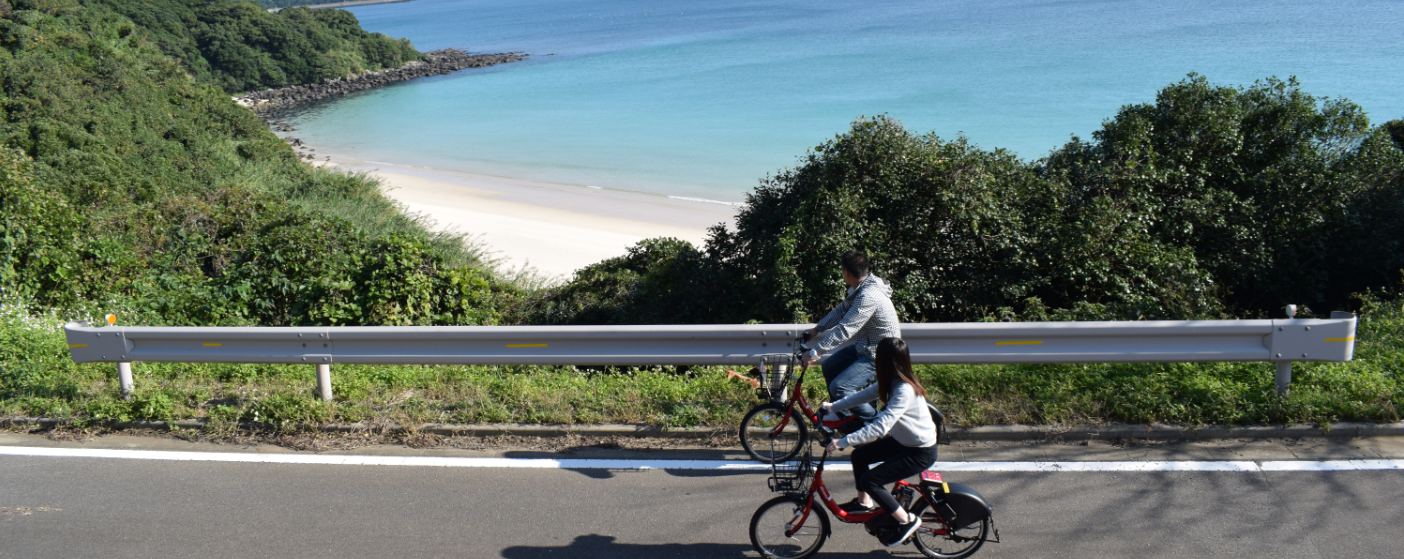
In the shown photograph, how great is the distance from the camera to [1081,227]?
29.9 ft

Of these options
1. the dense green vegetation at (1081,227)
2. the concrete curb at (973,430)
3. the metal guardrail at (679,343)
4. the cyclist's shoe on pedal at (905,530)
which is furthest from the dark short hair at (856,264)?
the dense green vegetation at (1081,227)

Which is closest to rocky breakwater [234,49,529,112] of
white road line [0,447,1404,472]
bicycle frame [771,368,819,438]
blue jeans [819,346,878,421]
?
white road line [0,447,1404,472]

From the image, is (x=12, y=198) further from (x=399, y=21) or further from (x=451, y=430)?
(x=399, y=21)

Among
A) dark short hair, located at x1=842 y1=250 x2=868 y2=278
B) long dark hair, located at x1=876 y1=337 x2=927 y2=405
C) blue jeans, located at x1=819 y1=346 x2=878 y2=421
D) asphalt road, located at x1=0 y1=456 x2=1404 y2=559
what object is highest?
dark short hair, located at x1=842 y1=250 x2=868 y2=278

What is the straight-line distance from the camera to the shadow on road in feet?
15.5

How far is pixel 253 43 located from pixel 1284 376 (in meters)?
78.3

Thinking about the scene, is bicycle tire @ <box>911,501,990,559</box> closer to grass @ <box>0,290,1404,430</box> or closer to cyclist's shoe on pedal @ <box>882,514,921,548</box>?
cyclist's shoe on pedal @ <box>882,514,921,548</box>

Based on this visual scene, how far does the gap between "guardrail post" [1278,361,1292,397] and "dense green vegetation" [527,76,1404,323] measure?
7.46 ft

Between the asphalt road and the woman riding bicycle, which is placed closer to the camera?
the woman riding bicycle

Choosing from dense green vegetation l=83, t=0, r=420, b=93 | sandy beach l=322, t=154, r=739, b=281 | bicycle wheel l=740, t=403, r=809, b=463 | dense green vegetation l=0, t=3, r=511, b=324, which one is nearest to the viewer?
bicycle wheel l=740, t=403, r=809, b=463

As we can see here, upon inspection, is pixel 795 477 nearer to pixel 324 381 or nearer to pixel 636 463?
pixel 636 463

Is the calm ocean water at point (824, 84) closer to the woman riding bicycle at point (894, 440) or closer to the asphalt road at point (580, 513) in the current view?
the asphalt road at point (580, 513)

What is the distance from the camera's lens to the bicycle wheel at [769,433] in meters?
5.75

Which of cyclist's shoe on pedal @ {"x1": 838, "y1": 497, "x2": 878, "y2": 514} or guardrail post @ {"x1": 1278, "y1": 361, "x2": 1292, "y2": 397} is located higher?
guardrail post @ {"x1": 1278, "y1": 361, "x2": 1292, "y2": 397}
